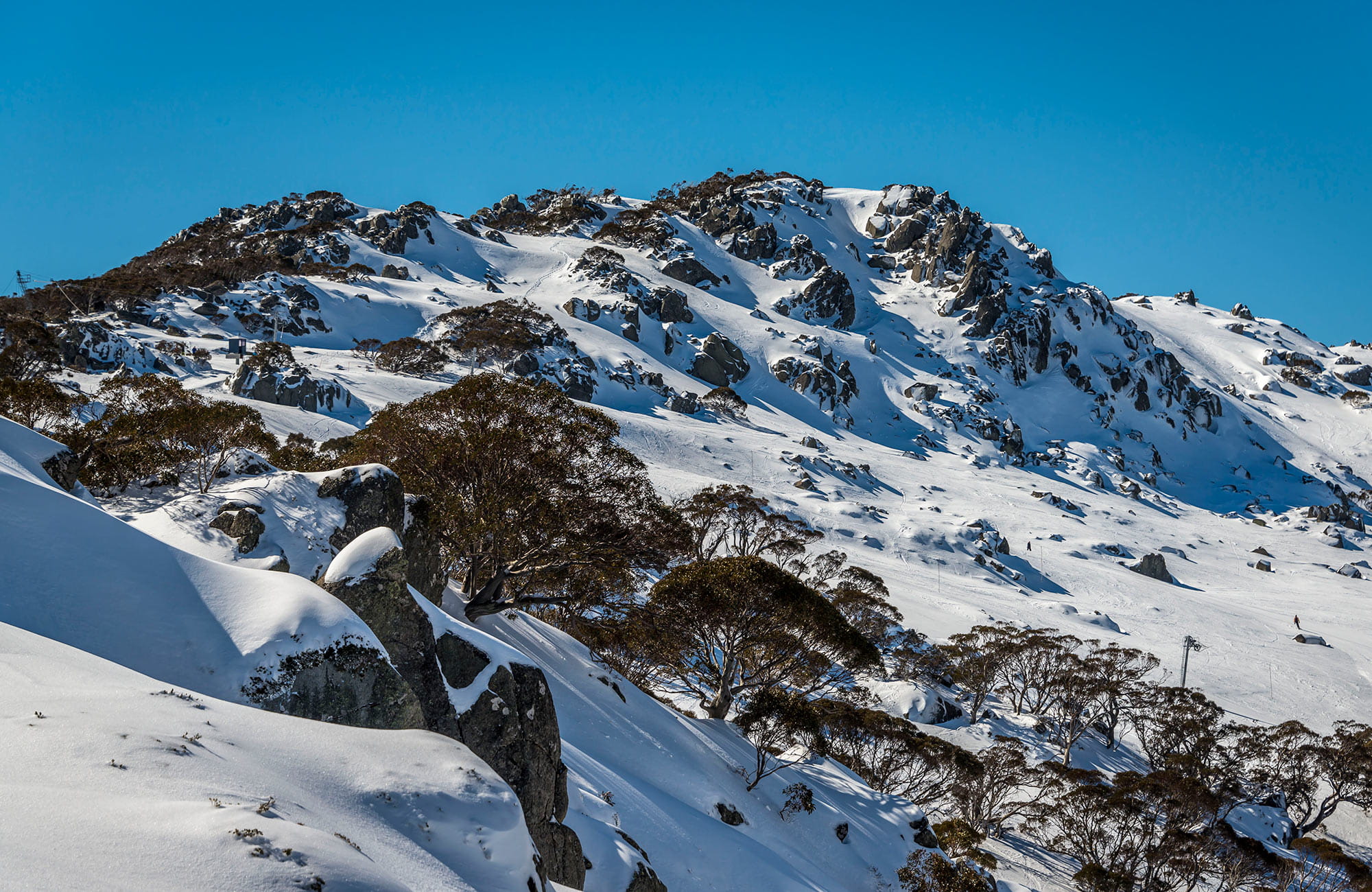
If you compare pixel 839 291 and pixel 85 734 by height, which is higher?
pixel 839 291

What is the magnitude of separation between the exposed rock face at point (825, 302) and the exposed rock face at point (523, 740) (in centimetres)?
12980

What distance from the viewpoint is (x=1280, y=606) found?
6003cm

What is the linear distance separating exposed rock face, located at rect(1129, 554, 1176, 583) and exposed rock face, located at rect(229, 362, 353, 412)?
235ft

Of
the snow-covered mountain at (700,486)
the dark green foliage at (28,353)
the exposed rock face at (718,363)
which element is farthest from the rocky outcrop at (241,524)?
the exposed rock face at (718,363)

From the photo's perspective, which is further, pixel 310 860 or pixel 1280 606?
pixel 1280 606

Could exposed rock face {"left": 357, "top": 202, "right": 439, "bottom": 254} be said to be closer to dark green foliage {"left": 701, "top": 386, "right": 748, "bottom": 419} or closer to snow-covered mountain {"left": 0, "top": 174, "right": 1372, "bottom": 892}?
snow-covered mountain {"left": 0, "top": 174, "right": 1372, "bottom": 892}

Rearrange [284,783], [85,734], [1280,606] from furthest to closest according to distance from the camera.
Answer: [1280,606]
[284,783]
[85,734]

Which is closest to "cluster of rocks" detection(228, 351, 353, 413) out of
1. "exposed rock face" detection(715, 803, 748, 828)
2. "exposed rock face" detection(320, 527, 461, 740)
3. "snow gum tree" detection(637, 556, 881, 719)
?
"snow gum tree" detection(637, 556, 881, 719)

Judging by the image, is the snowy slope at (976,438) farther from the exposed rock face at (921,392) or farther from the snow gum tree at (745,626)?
the snow gum tree at (745,626)

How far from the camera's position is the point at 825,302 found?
456 ft

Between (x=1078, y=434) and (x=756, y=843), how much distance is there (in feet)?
406

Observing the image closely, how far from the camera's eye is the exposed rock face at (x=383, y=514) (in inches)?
610

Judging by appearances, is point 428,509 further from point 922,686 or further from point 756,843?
point 922,686

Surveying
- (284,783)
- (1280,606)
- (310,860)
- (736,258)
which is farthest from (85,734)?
(736,258)
